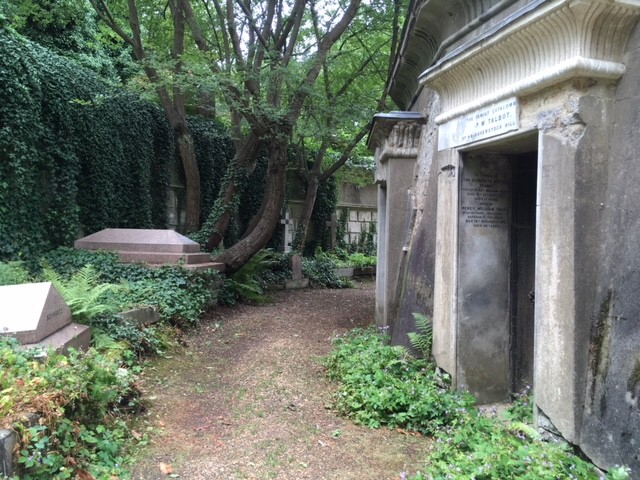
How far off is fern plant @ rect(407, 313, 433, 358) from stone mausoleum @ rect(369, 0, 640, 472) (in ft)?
0.75

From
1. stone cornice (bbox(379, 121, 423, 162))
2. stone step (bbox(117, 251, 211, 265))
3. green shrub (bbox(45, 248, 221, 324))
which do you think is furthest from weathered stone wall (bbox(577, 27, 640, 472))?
stone step (bbox(117, 251, 211, 265))

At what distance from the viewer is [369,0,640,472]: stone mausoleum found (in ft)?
9.33

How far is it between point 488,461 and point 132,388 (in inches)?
120

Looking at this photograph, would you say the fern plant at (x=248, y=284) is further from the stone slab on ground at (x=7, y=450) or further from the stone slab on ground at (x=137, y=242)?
the stone slab on ground at (x=7, y=450)

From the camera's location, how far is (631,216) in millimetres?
2811

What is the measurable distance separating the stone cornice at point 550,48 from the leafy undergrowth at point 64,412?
3651mm

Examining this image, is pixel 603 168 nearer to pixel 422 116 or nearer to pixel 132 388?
pixel 422 116

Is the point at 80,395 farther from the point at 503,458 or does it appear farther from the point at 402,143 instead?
the point at 402,143

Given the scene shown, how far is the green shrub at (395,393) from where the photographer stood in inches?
154

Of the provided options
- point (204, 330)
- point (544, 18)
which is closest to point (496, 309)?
point (544, 18)

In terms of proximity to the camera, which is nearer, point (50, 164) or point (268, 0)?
point (50, 164)

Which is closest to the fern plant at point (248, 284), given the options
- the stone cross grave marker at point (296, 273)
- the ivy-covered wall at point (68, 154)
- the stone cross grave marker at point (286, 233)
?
the stone cross grave marker at point (296, 273)

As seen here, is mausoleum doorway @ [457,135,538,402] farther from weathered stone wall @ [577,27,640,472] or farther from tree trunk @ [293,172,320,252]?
tree trunk @ [293,172,320,252]

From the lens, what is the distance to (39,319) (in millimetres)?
4035
